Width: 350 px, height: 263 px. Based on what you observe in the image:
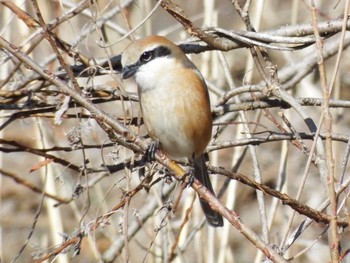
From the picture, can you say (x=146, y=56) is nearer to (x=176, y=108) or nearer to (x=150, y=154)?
(x=176, y=108)

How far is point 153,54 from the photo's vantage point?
242 centimetres

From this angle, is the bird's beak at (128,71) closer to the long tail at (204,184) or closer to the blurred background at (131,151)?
the blurred background at (131,151)

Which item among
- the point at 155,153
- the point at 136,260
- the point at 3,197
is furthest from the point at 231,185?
the point at 3,197

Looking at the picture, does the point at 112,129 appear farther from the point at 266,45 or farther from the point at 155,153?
the point at 266,45

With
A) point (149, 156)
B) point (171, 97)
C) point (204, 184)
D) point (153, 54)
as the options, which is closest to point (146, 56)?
point (153, 54)

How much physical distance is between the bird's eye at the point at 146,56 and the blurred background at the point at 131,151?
136 millimetres

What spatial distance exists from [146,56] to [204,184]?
0.59 m

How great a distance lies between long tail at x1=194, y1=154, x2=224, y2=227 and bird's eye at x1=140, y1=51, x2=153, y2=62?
0.47m

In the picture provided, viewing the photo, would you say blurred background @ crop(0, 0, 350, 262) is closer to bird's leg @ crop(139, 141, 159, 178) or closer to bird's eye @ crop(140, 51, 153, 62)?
bird's leg @ crop(139, 141, 159, 178)

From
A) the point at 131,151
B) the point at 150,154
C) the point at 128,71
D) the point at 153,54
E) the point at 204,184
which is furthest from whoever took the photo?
the point at 131,151

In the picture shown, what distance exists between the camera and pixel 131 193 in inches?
67.9

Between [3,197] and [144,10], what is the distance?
9.82ft

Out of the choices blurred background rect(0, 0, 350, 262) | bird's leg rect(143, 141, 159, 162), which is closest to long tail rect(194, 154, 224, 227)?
blurred background rect(0, 0, 350, 262)

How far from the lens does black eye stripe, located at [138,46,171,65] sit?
237 cm
